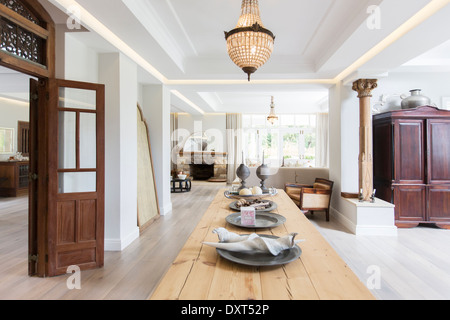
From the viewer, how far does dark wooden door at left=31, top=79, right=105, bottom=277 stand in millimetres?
2387

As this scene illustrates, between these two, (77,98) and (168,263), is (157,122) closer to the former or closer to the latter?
(77,98)

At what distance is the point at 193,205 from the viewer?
219 inches

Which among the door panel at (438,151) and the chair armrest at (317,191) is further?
the chair armrest at (317,191)

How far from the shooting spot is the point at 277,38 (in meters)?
3.43

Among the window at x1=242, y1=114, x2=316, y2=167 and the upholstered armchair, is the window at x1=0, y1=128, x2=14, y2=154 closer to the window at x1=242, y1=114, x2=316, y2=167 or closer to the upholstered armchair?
the window at x1=242, y1=114, x2=316, y2=167

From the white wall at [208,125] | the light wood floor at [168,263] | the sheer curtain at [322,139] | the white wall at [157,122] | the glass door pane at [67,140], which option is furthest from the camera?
the white wall at [208,125]

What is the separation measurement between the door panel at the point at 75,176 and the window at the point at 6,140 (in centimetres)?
651

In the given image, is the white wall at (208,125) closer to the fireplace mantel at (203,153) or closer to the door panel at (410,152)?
the fireplace mantel at (203,153)

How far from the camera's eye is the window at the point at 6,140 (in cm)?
713

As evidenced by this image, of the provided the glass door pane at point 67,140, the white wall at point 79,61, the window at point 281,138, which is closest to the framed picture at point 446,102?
the window at point 281,138

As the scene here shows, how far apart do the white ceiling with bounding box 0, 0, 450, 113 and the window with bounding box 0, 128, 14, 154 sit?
572 cm
